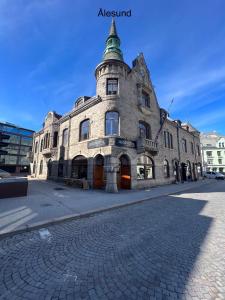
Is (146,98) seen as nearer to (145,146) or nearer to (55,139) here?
(145,146)

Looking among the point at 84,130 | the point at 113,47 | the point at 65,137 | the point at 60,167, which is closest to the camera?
the point at 113,47

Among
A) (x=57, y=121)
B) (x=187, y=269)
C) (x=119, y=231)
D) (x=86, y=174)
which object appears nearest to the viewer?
(x=187, y=269)

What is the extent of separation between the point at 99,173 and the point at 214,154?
56055 mm

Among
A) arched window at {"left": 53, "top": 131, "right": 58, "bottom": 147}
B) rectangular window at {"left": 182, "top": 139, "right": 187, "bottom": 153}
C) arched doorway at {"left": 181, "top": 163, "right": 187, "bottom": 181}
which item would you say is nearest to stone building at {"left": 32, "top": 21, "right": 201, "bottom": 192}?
arched window at {"left": 53, "top": 131, "right": 58, "bottom": 147}

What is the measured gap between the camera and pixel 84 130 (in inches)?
746

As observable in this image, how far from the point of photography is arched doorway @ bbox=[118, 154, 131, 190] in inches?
617

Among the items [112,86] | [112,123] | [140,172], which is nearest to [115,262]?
[112,123]

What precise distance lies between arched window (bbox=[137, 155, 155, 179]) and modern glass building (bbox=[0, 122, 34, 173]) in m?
47.1

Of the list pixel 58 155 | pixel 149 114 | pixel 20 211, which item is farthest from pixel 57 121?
pixel 20 211

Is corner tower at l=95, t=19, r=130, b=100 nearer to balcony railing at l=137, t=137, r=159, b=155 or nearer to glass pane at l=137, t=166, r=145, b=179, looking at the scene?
balcony railing at l=137, t=137, r=159, b=155

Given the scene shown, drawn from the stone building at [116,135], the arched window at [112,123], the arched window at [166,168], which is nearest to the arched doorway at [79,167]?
the stone building at [116,135]

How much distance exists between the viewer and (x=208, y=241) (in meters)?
4.68

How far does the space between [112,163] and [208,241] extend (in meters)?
10.1

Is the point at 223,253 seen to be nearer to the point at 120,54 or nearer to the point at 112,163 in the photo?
the point at 112,163
